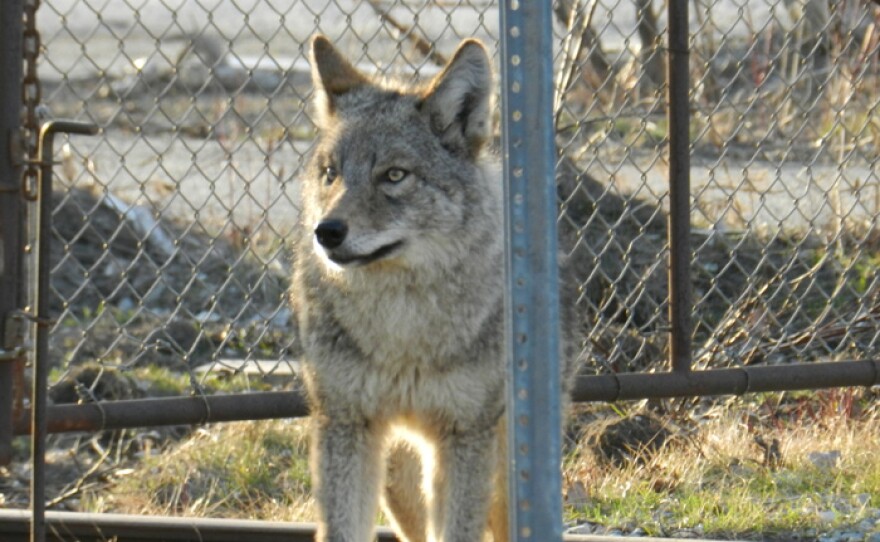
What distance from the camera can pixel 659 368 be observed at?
5.64 m

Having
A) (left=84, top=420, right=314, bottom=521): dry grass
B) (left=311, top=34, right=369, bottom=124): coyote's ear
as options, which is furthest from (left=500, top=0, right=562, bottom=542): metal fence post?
(left=84, top=420, right=314, bottom=521): dry grass

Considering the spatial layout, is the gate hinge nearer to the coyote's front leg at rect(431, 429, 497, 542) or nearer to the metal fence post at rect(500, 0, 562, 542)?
the coyote's front leg at rect(431, 429, 497, 542)

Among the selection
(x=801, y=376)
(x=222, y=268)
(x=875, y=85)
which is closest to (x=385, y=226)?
(x=801, y=376)

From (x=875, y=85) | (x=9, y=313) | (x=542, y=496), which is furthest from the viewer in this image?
(x=875, y=85)

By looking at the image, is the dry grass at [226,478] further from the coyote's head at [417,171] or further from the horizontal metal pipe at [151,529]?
the coyote's head at [417,171]

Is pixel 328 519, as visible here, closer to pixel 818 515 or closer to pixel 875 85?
pixel 818 515

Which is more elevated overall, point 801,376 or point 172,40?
point 172,40

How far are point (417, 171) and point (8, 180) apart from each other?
122cm

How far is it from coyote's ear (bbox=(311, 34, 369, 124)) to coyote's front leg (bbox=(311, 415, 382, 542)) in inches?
42.7

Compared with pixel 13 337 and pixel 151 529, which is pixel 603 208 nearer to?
pixel 151 529

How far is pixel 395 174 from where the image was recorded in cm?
417

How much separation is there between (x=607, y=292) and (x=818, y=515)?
84.4 inches

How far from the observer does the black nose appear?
388cm

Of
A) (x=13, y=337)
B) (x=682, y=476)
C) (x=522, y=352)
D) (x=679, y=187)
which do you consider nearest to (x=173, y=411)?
(x=13, y=337)
